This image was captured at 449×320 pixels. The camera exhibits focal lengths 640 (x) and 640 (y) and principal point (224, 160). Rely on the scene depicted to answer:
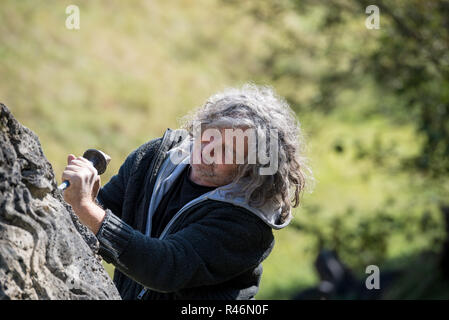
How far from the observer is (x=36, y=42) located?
11.3 m

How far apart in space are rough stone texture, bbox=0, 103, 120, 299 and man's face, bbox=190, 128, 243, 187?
673mm

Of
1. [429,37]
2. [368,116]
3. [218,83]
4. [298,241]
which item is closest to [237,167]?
[429,37]

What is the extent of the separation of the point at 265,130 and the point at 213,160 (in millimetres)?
233

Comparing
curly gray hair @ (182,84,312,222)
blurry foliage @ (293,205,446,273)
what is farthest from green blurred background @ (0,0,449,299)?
curly gray hair @ (182,84,312,222)

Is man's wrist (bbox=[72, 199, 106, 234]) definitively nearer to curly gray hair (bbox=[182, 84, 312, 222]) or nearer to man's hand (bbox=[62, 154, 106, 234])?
man's hand (bbox=[62, 154, 106, 234])

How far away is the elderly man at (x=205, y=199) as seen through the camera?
2098 mm

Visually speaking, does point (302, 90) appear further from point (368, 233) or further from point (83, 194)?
point (83, 194)

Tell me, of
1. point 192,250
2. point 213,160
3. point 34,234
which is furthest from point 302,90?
point 34,234

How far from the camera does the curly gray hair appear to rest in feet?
7.79

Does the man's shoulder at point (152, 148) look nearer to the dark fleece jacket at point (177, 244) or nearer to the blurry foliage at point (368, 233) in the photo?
the dark fleece jacket at point (177, 244)

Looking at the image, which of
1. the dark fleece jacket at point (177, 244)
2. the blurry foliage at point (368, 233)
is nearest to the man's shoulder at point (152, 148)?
the dark fleece jacket at point (177, 244)

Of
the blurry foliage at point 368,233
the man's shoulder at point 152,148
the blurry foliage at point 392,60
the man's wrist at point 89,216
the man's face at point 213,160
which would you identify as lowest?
the man's wrist at point 89,216

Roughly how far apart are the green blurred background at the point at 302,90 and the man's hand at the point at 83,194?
3.36ft

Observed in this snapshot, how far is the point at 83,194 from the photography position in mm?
2082
